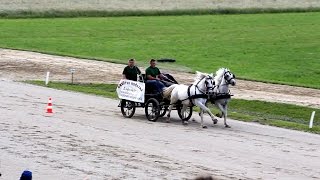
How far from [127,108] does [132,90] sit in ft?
3.66

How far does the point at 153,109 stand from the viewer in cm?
2475

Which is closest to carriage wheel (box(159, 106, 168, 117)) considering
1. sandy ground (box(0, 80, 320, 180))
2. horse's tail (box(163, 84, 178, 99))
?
sandy ground (box(0, 80, 320, 180))

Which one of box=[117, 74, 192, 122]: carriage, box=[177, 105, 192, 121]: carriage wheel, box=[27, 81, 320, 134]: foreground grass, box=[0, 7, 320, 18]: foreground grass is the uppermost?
box=[0, 7, 320, 18]: foreground grass

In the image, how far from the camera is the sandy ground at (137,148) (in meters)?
17.1

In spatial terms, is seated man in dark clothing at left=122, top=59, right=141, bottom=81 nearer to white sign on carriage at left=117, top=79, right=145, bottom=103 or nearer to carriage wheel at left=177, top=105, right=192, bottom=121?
white sign on carriage at left=117, top=79, right=145, bottom=103

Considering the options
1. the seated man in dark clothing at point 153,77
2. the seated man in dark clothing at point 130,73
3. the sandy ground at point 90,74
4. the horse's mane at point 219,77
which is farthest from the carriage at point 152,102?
the sandy ground at point 90,74

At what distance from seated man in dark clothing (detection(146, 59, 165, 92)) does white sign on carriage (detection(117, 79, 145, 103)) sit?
0.31m

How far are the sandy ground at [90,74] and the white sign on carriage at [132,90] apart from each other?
7.45 m

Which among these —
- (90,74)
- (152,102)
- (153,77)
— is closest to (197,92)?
(152,102)

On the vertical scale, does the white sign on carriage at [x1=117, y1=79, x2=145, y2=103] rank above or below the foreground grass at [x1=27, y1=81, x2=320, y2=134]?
above

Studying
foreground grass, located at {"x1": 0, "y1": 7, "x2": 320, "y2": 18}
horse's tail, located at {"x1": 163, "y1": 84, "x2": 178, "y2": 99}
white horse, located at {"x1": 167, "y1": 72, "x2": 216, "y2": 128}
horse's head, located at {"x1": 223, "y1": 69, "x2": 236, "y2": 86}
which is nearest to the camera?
white horse, located at {"x1": 167, "y1": 72, "x2": 216, "y2": 128}

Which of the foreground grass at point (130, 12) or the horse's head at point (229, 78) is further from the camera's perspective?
the foreground grass at point (130, 12)

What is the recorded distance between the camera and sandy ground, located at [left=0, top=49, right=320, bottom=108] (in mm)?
32188

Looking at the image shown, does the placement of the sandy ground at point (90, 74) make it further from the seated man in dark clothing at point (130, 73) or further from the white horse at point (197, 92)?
the white horse at point (197, 92)
